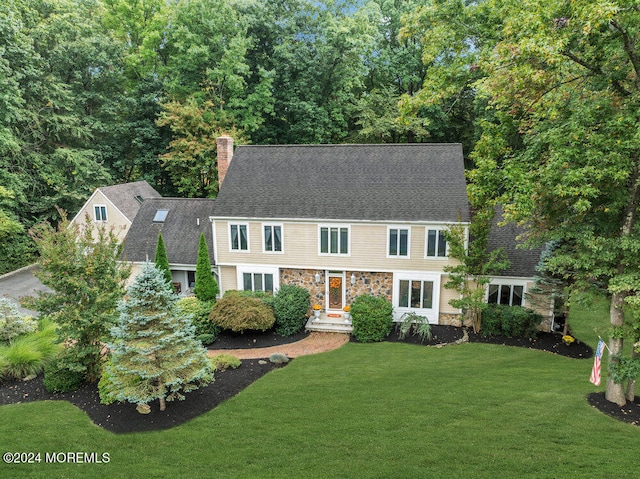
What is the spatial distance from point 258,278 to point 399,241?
684cm

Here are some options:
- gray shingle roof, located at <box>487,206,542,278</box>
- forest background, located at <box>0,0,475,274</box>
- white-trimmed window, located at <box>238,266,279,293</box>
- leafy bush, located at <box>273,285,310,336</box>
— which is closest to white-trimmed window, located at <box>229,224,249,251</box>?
white-trimmed window, located at <box>238,266,279,293</box>

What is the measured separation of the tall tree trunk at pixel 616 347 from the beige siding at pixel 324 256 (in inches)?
299

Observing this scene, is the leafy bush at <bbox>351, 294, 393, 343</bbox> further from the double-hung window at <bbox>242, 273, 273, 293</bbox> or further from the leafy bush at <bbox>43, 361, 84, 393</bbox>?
the leafy bush at <bbox>43, 361, 84, 393</bbox>

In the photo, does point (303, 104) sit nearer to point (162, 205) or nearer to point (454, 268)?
point (162, 205)

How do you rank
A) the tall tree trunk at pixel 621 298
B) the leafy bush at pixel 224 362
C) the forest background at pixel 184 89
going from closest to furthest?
the tall tree trunk at pixel 621 298 → the leafy bush at pixel 224 362 → the forest background at pixel 184 89

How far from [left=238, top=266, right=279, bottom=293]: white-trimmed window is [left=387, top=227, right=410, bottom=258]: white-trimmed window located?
17.7 ft

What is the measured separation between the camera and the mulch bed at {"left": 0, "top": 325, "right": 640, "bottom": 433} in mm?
10125

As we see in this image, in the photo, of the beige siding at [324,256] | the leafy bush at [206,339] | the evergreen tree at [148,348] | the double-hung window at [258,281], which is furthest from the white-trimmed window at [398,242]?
the evergreen tree at [148,348]

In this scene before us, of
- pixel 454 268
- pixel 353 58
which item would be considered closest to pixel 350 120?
pixel 353 58

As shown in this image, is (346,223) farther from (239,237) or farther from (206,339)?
(206,339)

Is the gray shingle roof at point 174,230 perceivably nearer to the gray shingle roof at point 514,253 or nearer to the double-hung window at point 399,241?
the double-hung window at point 399,241

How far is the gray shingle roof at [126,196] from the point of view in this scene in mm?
25766

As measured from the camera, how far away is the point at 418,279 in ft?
58.5

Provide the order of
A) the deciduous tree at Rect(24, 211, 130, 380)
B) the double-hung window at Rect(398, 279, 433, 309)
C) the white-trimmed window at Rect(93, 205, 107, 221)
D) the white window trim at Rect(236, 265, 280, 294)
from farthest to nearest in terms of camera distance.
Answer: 1. the white-trimmed window at Rect(93, 205, 107, 221)
2. the white window trim at Rect(236, 265, 280, 294)
3. the double-hung window at Rect(398, 279, 433, 309)
4. the deciduous tree at Rect(24, 211, 130, 380)
